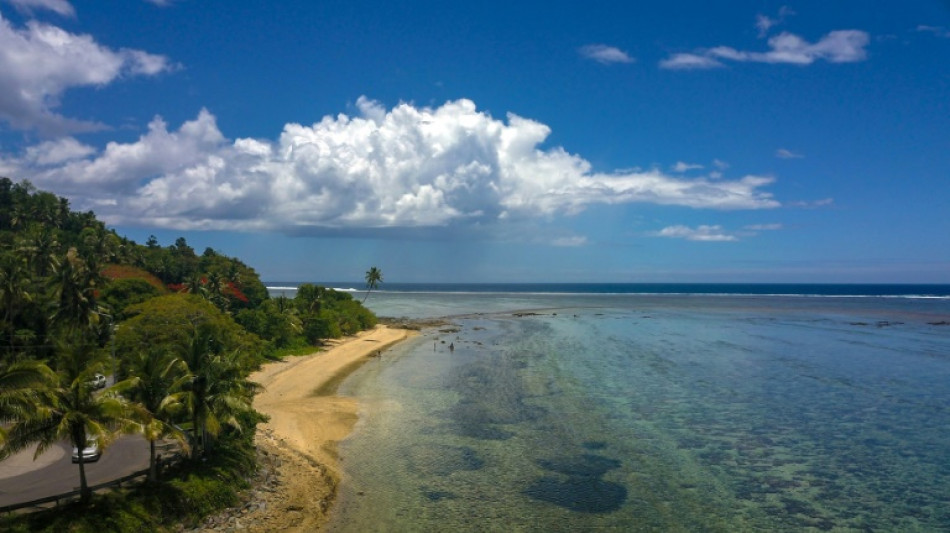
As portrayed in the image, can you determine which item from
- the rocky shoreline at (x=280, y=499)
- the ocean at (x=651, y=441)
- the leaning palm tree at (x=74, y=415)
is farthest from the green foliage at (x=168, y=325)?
the leaning palm tree at (x=74, y=415)

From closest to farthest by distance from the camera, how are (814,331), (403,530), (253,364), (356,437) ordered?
(403,530), (356,437), (253,364), (814,331)

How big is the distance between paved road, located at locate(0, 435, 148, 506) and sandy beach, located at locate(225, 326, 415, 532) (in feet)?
21.3

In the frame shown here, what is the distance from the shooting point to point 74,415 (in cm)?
2238

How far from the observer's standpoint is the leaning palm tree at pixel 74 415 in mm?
21562

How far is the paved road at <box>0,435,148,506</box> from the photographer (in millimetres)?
24969

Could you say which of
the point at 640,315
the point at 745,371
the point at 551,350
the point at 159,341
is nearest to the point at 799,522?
the point at 745,371

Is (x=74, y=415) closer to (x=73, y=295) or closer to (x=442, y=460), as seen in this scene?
(x=442, y=460)

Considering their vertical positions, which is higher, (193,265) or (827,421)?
(193,265)

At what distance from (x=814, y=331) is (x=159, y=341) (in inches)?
4388

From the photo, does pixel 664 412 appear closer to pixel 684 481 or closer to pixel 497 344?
pixel 684 481

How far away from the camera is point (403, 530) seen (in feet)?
89.1

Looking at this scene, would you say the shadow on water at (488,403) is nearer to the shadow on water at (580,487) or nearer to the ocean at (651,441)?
the ocean at (651,441)

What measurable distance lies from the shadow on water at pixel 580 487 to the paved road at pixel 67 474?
822 inches

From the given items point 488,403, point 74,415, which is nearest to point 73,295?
point 74,415
